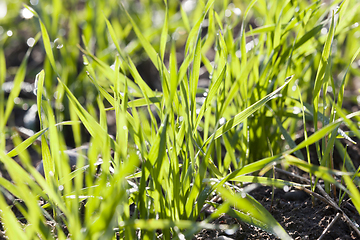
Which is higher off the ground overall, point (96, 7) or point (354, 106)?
point (96, 7)

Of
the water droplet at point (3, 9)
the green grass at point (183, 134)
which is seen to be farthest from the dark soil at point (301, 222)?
the water droplet at point (3, 9)

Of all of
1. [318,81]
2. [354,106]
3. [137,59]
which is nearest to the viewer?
[318,81]

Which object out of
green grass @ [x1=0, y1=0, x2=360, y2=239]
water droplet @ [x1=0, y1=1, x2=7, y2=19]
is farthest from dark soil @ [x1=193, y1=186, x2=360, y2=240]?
water droplet @ [x1=0, y1=1, x2=7, y2=19]

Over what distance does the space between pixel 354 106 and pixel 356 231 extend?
3.03 feet

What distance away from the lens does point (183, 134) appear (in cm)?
66

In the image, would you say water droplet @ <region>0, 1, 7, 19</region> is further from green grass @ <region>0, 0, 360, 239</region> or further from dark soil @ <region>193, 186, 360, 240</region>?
dark soil @ <region>193, 186, 360, 240</region>

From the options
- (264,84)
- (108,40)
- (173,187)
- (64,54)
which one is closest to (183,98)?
(173,187)

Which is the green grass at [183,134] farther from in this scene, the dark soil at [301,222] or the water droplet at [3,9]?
the water droplet at [3,9]

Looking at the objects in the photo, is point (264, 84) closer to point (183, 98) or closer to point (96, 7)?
point (183, 98)

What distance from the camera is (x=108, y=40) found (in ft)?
5.65

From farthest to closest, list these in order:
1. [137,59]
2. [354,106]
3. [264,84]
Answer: [137,59] → [354,106] → [264,84]

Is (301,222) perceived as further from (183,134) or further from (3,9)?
(3,9)

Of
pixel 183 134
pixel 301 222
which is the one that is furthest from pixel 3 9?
pixel 301 222

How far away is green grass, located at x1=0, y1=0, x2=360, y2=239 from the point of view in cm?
50
